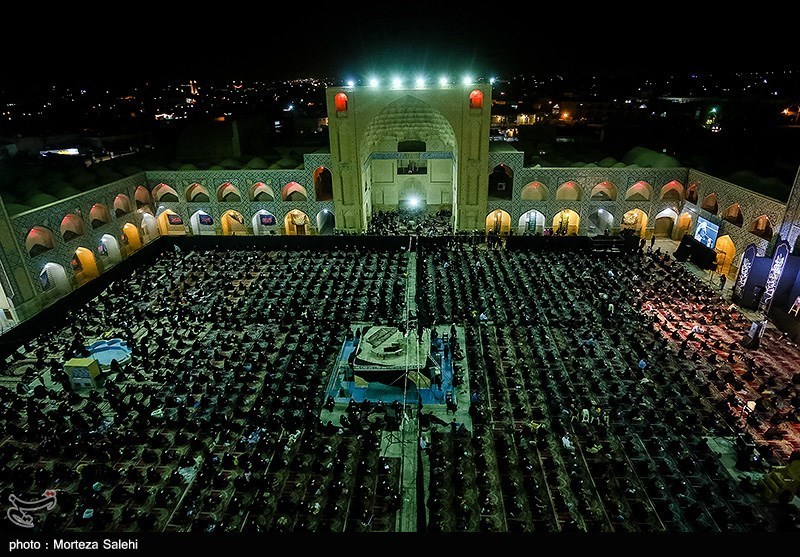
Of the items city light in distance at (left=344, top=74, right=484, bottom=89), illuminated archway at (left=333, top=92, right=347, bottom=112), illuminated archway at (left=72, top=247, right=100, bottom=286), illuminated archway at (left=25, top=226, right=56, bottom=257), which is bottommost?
illuminated archway at (left=72, top=247, right=100, bottom=286)

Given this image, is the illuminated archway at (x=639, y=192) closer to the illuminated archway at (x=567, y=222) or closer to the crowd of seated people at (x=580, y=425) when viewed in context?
the illuminated archway at (x=567, y=222)

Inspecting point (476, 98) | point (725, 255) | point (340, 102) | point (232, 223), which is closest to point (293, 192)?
point (232, 223)

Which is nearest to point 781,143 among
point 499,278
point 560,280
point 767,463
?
point 560,280

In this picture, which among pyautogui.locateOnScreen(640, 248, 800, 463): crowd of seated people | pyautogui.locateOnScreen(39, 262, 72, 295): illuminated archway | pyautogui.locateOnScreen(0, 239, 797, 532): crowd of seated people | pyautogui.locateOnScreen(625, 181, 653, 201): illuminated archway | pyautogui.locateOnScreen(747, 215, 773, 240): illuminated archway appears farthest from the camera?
pyautogui.locateOnScreen(625, 181, 653, 201): illuminated archway

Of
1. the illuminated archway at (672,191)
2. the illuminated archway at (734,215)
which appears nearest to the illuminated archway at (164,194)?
the illuminated archway at (672,191)

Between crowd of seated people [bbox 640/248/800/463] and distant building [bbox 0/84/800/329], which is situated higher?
distant building [bbox 0/84/800/329]

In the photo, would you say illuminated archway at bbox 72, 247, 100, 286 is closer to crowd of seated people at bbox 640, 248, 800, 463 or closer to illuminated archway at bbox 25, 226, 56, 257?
illuminated archway at bbox 25, 226, 56, 257

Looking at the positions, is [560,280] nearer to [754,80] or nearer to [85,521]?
[85,521]

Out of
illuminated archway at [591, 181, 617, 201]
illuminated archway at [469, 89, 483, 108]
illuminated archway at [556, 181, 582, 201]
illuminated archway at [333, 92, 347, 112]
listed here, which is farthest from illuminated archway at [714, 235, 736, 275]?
illuminated archway at [333, 92, 347, 112]
